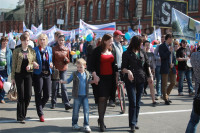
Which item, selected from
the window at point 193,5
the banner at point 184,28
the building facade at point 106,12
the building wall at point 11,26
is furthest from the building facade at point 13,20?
the banner at point 184,28

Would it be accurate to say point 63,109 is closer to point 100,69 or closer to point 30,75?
point 30,75

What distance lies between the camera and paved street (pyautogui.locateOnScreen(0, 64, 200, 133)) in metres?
6.31

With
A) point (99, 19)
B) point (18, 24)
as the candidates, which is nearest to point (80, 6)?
point (99, 19)

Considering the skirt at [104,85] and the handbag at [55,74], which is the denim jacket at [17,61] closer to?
the handbag at [55,74]

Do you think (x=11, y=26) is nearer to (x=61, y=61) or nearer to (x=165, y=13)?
(x=165, y=13)

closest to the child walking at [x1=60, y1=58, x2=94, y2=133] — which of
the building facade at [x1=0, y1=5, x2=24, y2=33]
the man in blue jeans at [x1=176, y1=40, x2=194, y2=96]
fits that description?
the man in blue jeans at [x1=176, y1=40, x2=194, y2=96]

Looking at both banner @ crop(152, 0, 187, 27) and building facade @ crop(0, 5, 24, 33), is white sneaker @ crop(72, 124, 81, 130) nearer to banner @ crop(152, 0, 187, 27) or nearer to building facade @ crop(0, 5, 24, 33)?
banner @ crop(152, 0, 187, 27)

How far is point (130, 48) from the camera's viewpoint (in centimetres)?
626

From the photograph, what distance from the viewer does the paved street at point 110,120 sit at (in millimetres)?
6312

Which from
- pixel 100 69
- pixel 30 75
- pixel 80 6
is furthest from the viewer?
pixel 80 6

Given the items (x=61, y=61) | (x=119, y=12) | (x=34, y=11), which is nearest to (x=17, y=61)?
(x=61, y=61)

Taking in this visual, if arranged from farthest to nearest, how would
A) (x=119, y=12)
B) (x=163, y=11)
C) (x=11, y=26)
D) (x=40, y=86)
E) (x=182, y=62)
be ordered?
(x=11, y=26) → (x=119, y=12) → (x=163, y=11) → (x=182, y=62) → (x=40, y=86)

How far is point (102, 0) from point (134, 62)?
1607 inches

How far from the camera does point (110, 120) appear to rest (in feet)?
23.5
